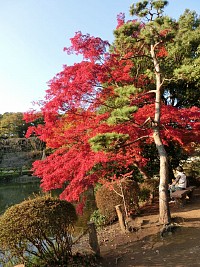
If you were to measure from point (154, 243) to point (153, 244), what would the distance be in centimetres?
4

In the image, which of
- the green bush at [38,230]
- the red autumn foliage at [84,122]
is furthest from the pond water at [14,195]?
the green bush at [38,230]

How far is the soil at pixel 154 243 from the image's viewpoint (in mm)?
4328

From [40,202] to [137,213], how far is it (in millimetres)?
3812

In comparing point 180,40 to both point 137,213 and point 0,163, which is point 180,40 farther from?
point 0,163

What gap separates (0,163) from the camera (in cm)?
3609

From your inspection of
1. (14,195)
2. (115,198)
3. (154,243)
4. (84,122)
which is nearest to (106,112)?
(84,122)

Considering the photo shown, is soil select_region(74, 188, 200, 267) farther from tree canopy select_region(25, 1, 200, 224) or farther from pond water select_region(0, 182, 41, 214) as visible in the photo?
pond water select_region(0, 182, 41, 214)

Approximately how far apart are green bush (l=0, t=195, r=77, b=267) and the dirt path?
34.0 inches

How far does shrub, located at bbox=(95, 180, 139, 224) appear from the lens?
7.04 meters

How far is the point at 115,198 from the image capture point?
7.14 m

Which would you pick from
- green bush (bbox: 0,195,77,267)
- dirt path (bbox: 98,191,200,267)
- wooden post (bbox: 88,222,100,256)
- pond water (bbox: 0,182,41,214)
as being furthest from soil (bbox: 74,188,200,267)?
pond water (bbox: 0,182,41,214)

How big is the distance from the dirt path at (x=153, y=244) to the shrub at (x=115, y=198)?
601mm

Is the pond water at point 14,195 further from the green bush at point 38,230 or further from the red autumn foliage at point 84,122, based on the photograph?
the green bush at point 38,230

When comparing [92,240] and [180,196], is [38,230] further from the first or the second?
[180,196]
